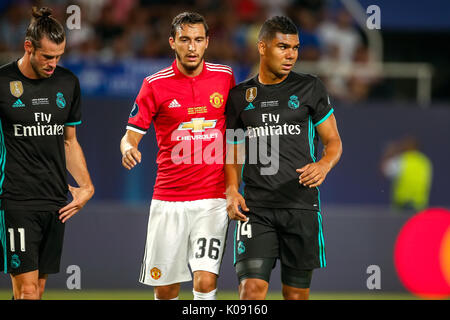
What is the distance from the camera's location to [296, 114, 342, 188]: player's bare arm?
6.36m

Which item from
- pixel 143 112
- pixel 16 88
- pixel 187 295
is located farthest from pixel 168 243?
pixel 187 295

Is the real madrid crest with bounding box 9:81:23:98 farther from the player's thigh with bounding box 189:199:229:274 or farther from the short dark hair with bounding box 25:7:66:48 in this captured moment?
the player's thigh with bounding box 189:199:229:274

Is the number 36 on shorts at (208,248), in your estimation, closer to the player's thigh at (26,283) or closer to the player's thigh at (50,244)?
the player's thigh at (50,244)

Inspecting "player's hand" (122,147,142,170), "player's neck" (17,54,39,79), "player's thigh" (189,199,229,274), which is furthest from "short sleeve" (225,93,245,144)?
"player's neck" (17,54,39,79)

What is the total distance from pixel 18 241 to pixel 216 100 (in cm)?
198

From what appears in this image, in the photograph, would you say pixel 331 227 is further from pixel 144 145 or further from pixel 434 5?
pixel 434 5

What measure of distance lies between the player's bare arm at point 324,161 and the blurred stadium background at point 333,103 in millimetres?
4784

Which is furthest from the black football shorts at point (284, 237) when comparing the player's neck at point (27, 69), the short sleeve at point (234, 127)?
the player's neck at point (27, 69)

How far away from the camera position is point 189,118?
689cm

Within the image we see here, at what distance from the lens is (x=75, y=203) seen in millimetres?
6738

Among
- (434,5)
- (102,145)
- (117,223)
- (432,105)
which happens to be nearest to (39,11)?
(117,223)
